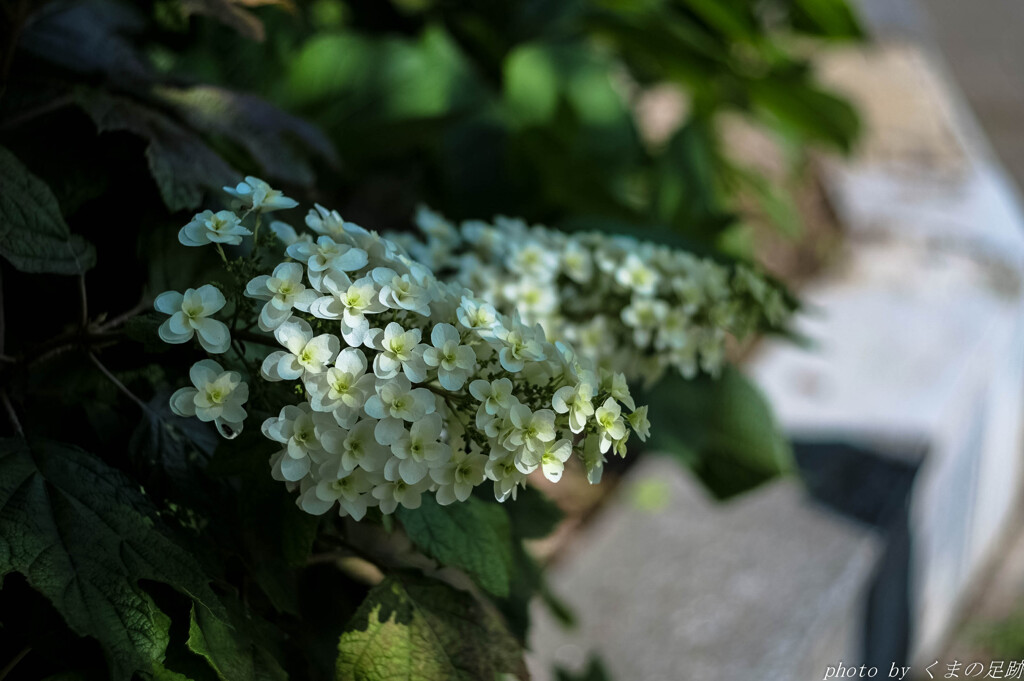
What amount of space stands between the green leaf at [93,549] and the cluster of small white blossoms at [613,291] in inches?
15.9

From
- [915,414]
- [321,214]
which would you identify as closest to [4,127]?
[321,214]

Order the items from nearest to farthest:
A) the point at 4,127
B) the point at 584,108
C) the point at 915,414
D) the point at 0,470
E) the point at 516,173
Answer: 1. the point at 0,470
2. the point at 4,127
3. the point at 516,173
4. the point at 584,108
5. the point at 915,414

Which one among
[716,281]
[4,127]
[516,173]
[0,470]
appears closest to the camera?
[0,470]

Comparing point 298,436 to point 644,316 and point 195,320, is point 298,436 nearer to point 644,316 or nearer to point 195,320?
point 195,320

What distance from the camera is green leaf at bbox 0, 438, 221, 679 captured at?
63 cm

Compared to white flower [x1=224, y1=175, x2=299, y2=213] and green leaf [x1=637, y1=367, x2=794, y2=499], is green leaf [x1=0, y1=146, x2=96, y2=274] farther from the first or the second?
green leaf [x1=637, y1=367, x2=794, y2=499]

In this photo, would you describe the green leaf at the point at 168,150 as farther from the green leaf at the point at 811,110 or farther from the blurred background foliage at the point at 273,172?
the green leaf at the point at 811,110

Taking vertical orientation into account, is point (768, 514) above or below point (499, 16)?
below

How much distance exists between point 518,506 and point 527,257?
0.83 ft

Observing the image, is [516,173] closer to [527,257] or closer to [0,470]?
Result: [527,257]

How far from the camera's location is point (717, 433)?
1.44 m

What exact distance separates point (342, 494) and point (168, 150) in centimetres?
40

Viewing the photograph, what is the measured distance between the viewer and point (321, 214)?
78 centimetres

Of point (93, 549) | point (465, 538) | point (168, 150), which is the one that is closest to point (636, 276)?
point (465, 538)
